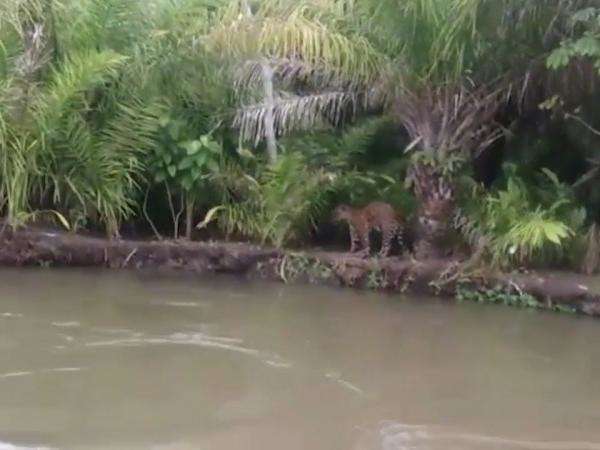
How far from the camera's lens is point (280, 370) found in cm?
662

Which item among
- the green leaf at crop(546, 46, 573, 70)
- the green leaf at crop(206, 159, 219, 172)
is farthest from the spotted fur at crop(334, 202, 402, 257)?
the green leaf at crop(546, 46, 573, 70)

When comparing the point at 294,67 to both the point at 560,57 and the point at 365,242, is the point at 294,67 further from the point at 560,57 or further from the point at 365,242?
the point at 560,57

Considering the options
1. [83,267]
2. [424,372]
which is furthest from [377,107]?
[424,372]

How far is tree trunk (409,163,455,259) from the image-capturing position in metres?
9.12

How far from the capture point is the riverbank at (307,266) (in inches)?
332

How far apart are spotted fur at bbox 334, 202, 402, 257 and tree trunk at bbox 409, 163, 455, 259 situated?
0.81 ft

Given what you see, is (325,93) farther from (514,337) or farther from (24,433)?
(24,433)

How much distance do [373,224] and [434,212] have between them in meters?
0.54

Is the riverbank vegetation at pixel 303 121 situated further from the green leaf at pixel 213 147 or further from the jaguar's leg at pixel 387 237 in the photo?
the jaguar's leg at pixel 387 237

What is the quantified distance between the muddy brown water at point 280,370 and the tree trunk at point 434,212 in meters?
0.72

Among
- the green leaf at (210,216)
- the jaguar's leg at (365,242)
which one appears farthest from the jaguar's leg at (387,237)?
the green leaf at (210,216)

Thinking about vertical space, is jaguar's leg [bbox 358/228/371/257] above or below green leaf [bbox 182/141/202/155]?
below

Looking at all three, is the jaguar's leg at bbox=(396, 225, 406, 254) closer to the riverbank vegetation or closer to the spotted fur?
the spotted fur

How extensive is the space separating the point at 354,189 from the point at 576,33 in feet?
8.09
